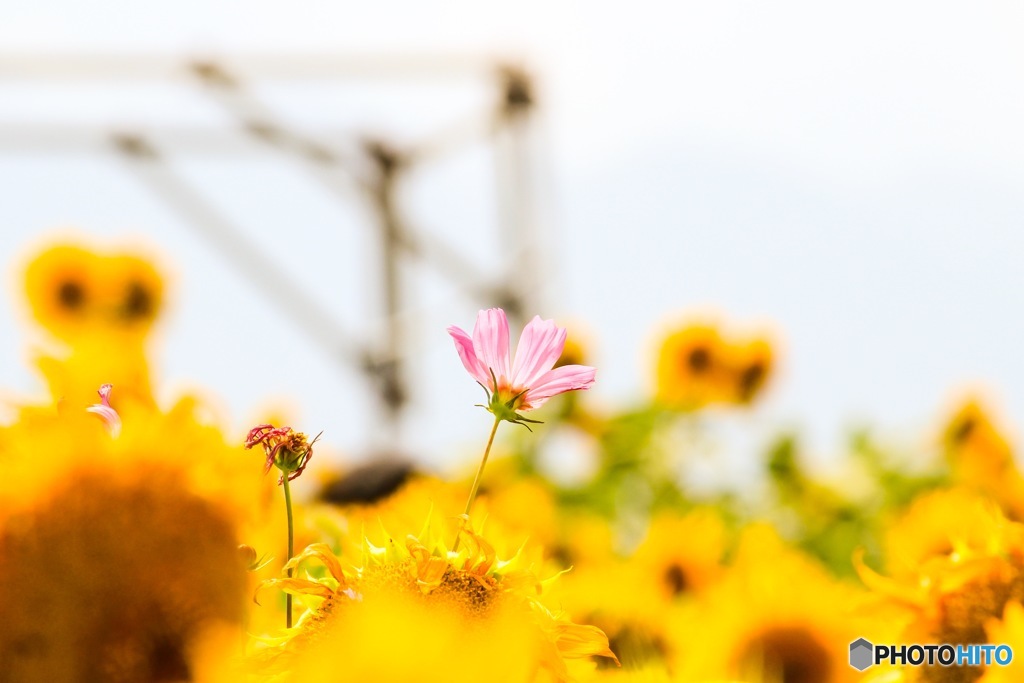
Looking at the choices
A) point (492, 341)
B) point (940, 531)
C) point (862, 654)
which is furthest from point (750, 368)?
point (492, 341)

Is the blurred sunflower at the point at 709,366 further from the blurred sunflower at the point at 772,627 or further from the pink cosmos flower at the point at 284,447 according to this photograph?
the pink cosmos flower at the point at 284,447

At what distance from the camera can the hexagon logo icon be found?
28 centimetres

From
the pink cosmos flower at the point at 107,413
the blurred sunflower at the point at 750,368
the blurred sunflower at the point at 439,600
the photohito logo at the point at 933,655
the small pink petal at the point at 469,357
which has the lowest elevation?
the photohito logo at the point at 933,655

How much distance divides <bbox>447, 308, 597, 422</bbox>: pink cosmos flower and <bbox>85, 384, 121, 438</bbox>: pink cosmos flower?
6 cm

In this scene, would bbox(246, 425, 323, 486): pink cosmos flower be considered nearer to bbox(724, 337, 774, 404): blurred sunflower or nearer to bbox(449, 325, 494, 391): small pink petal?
bbox(449, 325, 494, 391): small pink petal

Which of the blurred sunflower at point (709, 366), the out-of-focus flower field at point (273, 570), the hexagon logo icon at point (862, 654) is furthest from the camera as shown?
the blurred sunflower at point (709, 366)

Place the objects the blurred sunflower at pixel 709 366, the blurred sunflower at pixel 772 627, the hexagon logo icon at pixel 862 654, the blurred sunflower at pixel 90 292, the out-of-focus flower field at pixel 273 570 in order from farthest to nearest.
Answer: the blurred sunflower at pixel 709 366, the blurred sunflower at pixel 90 292, the blurred sunflower at pixel 772 627, the hexagon logo icon at pixel 862 654, the out-of-focus flower field at pixel 273 570

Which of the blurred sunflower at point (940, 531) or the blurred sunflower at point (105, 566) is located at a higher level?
the blurred sunflower at point (105, 566)

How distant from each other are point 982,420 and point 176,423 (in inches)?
45.0

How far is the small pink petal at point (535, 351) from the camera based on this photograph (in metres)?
0.19

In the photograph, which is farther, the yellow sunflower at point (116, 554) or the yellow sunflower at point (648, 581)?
the yellow sunflower at point (648, 581)

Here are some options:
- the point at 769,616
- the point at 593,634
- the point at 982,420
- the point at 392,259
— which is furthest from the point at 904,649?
the point at 392,259

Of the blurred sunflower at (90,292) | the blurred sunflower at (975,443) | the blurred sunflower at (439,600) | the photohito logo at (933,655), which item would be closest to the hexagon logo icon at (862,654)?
the photohito logo at (933,655)

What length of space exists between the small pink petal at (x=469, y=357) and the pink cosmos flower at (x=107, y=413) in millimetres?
59
